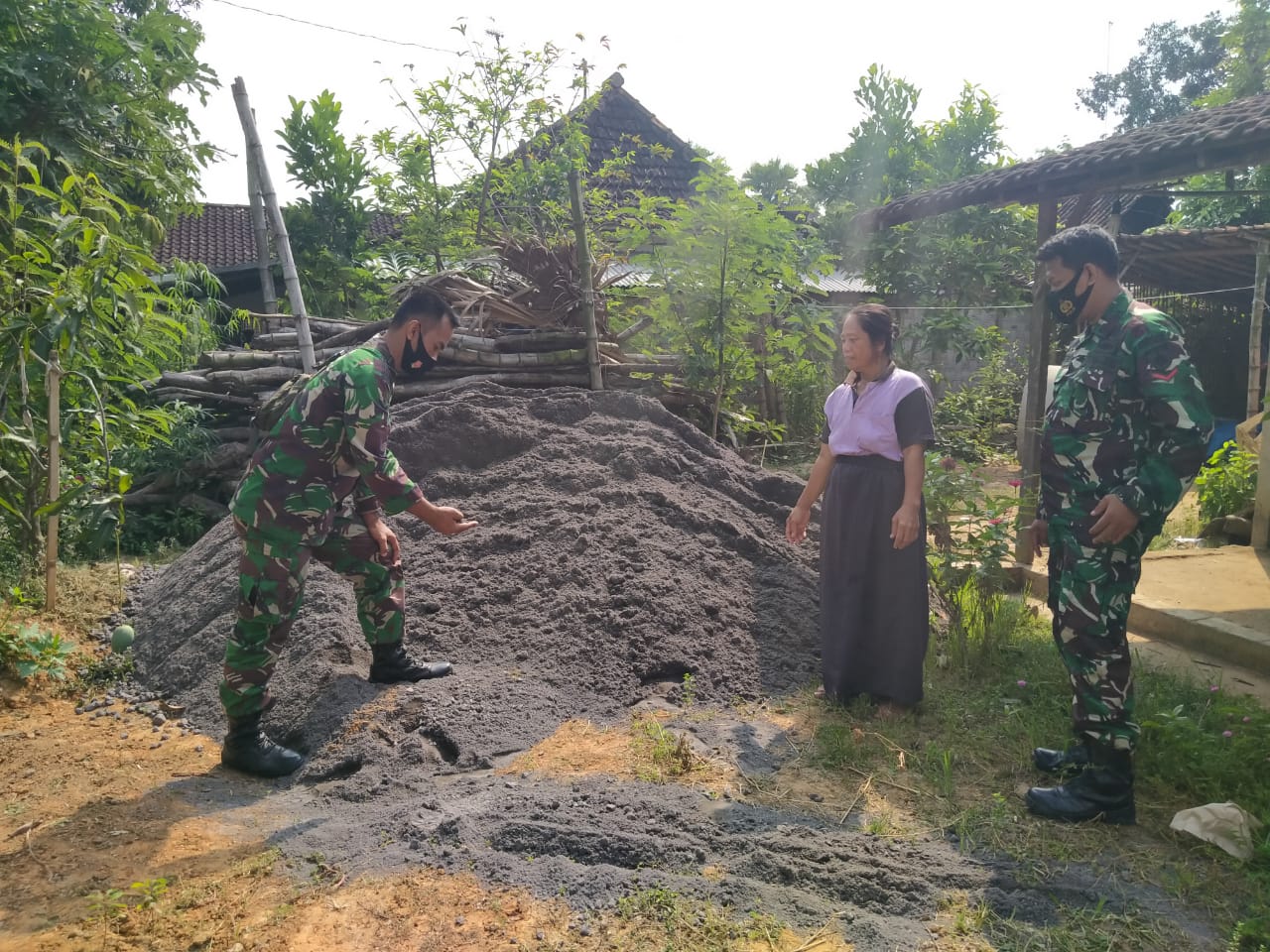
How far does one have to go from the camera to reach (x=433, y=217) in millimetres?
10242

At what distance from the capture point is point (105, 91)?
27.7 feet

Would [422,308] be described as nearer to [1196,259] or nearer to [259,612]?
[259,612]

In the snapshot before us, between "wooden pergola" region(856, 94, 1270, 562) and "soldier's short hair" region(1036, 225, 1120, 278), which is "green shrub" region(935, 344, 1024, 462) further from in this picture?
"soldier's short hair" region(1036, 225, 1120, 278)

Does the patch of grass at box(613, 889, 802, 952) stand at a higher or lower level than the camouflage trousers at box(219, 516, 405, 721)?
lower

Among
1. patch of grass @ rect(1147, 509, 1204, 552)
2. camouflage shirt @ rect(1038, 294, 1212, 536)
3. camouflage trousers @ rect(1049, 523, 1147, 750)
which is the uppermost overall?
camouflage shirt @ rect(1038, 294, 1212, 536)

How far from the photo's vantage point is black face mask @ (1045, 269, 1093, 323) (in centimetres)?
259

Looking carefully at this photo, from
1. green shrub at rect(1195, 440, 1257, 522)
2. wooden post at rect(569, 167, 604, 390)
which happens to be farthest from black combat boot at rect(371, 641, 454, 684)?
green shrub at rect(1195, 440, 1257, 522)

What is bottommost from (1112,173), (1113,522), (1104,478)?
(1113,522)

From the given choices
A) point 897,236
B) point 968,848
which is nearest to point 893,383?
point 968,848

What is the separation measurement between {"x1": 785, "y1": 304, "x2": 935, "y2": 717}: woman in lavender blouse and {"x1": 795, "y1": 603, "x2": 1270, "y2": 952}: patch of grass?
0.23 m

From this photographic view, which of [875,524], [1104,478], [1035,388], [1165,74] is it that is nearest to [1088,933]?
[1104,478]

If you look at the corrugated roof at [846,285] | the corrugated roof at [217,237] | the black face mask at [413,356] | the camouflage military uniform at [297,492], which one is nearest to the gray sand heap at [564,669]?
the camouflage military uniform at [297,492]

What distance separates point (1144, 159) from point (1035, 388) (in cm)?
147

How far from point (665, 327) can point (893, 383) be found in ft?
11.6
